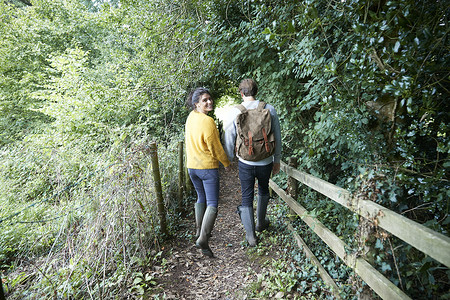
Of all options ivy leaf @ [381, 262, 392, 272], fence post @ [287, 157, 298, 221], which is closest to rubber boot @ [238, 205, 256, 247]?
fence post @ [287, 157, 298, 221]

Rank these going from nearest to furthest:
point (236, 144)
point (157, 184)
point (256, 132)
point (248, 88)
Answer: point (256, 132) < point (248, 88) < point (236, 144) < point (157, 184)

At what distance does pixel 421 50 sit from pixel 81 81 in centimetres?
1072

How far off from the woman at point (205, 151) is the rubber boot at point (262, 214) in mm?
753

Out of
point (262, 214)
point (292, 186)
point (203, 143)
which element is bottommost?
point (262, 214)

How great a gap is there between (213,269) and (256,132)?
2028 millimetres

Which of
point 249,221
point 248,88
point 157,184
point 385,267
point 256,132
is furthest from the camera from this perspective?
point 157,184

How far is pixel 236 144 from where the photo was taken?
337 cm

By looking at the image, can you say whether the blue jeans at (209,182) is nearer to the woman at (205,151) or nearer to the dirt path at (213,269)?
the woman at (205,151)

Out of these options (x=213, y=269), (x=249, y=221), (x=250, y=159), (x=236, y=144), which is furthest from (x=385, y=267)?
(x=213, y=269)

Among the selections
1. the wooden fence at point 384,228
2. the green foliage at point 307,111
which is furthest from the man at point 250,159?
the wooden fence at point 384,228

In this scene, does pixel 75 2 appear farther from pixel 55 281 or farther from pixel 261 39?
pixel 55 281

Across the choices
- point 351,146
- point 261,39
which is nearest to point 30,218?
point 261,39

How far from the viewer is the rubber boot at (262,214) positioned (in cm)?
368

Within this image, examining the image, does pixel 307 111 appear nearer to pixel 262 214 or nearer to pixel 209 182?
pixel 262 214
